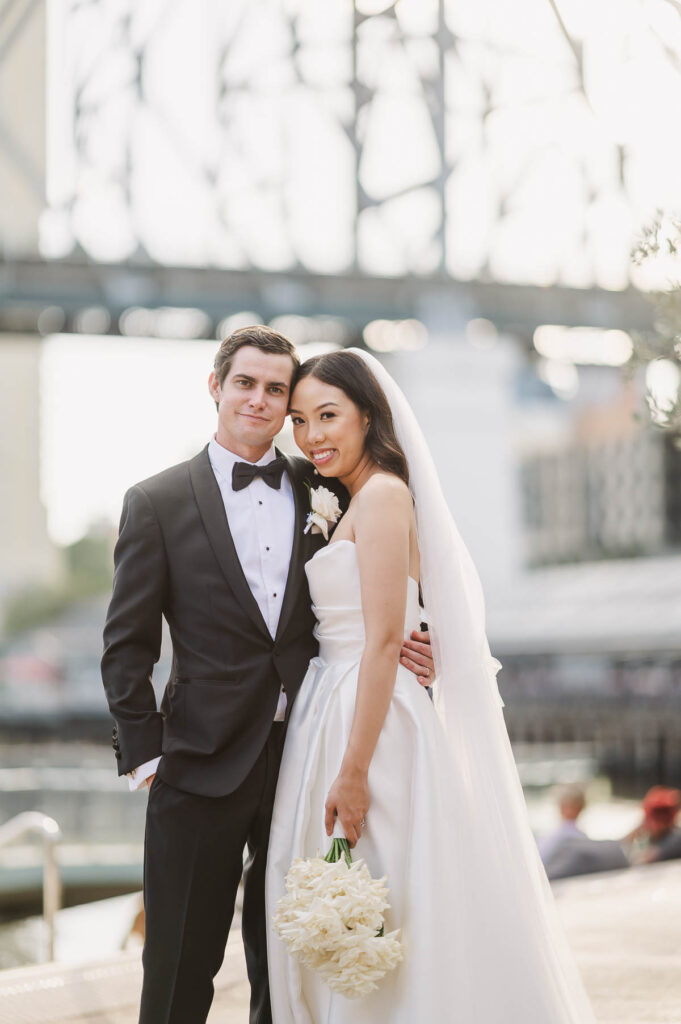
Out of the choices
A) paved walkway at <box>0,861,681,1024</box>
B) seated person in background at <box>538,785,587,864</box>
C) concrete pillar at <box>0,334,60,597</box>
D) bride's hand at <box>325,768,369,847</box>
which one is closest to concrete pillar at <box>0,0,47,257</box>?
concrete pillar at <box>0,334,60,597</box>

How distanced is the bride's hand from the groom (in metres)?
0.17

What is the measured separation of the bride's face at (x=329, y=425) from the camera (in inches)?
95.7

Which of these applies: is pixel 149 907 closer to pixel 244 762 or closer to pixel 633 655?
pixel 244 762

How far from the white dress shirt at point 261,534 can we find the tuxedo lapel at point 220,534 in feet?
0.09

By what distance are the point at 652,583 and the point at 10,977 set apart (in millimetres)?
18904

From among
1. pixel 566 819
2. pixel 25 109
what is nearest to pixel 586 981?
pixel 566 819

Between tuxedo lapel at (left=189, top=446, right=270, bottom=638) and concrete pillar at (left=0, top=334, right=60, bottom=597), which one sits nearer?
tuxedo lapel at (left=189, top=446, right=270, bottom=638)

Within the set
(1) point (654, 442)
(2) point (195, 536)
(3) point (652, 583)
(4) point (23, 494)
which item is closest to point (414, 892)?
(2) point (195, 536)

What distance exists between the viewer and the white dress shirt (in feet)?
7.89

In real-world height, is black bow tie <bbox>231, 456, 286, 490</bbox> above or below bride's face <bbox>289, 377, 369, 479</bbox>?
below

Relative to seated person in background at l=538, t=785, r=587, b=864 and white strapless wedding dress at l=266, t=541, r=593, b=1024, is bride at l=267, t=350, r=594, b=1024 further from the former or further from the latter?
seated person in background at l=538, t=785, r=587, b=864

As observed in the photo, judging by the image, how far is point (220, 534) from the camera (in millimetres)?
2402

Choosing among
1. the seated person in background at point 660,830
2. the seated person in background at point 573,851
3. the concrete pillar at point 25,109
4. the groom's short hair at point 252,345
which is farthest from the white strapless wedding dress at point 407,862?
the concrete pillar at point 25,109

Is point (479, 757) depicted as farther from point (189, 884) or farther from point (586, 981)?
point (586, 981)
